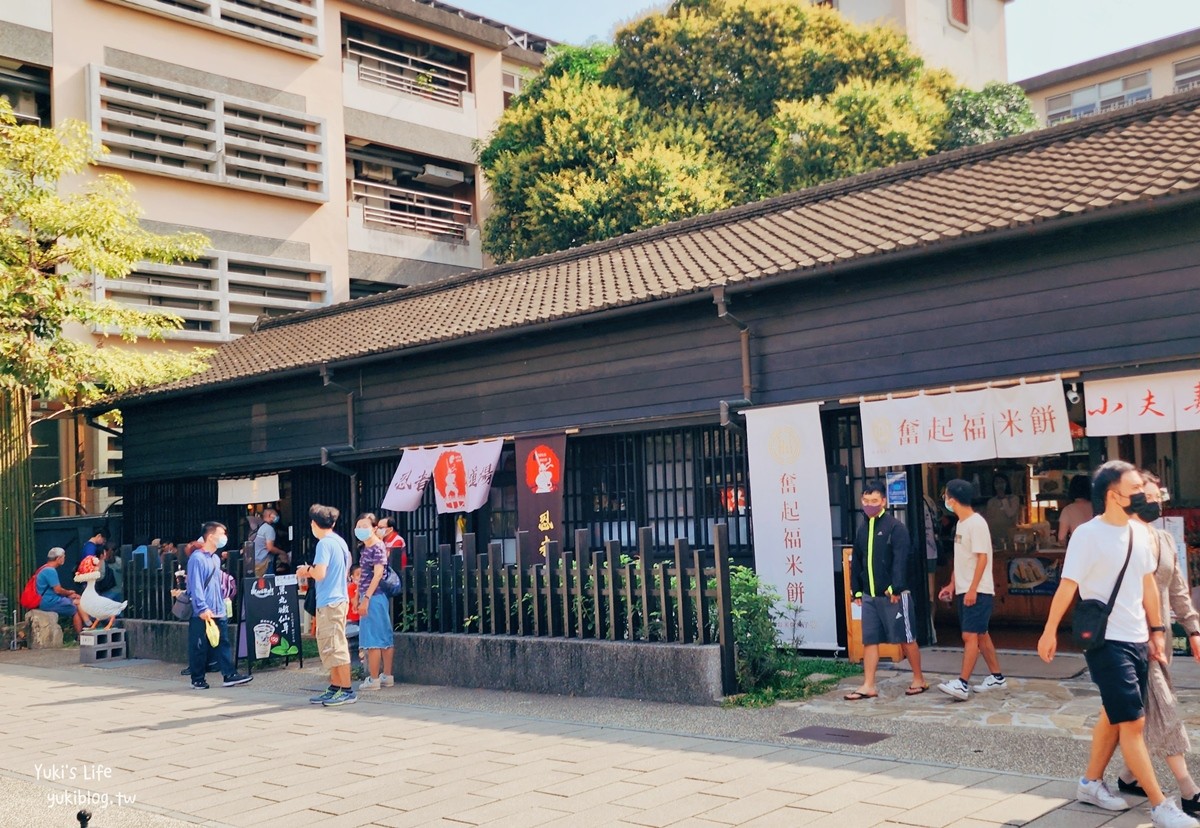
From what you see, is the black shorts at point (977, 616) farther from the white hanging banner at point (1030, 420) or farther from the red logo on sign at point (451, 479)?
the red logo on sign at point (451, 479)

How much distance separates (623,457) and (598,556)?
379 centimetres

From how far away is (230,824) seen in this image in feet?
21.1

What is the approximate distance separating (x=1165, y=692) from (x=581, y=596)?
551 centimetres

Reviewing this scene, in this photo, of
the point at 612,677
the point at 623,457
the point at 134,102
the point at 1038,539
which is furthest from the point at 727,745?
the point at 134,102

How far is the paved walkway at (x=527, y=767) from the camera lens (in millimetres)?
6141

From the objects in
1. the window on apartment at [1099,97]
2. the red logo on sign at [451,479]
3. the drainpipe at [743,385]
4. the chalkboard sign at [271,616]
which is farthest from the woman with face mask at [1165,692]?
the window on apartment at [1099,97]

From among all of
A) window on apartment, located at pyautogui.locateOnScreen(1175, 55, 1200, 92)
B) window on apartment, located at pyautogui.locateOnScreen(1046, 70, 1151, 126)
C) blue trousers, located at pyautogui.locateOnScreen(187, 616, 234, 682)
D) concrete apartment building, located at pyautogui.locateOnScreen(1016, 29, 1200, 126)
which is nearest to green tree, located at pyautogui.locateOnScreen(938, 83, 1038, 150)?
concrete apartment building, located at pyautogui.locateOnScreen(1016, 29, 1200, 126)

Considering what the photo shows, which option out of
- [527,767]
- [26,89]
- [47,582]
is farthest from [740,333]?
[26,89]

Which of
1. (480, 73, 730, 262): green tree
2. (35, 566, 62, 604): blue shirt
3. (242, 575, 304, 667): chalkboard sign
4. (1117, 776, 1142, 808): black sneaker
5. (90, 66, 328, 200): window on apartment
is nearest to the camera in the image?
(1117, 776, 1142, 808): black sneaker

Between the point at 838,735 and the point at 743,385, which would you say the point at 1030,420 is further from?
the point at 838,735

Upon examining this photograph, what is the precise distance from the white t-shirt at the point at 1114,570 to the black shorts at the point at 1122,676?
0.06 metres

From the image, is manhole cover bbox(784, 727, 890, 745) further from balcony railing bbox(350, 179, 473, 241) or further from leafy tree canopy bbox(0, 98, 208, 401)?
balcony railing bbox(350, 179, 473, 241)

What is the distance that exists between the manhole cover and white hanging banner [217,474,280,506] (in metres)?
12.5

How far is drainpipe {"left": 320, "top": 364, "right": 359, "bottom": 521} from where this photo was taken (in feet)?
55.6
